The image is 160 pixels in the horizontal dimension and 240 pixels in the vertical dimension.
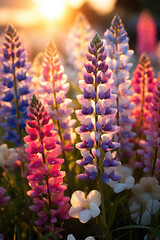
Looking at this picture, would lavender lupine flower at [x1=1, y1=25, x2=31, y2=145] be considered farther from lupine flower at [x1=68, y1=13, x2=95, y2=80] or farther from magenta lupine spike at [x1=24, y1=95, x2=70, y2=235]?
lupine flower at [x1=68, y1=13, x2=95, y2=80]

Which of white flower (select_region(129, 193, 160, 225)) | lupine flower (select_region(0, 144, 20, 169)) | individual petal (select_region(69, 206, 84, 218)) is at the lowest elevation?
white flower (select_region(129, 193, 160, 225))

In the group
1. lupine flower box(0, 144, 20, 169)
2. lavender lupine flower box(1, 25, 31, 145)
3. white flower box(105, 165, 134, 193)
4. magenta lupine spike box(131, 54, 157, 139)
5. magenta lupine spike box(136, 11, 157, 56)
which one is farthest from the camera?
magenta lupine spike box(136, 11, 157, 56)

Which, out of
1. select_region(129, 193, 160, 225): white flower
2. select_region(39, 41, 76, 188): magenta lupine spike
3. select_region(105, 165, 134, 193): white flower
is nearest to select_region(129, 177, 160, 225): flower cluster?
select_region(129, 193, 160, 225): white flower

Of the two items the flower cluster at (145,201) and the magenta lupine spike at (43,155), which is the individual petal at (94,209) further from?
the flower cluster at (145,201)

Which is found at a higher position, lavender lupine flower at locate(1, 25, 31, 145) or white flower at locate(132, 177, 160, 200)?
lavender lupine flower at locate(1, 25, 31, 145)

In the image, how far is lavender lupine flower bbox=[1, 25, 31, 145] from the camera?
2.61 meters

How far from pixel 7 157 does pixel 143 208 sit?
1.27 meters

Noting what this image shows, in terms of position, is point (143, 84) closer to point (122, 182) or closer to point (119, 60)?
point (119, 60)

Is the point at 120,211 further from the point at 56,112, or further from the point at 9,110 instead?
the point at 9,110

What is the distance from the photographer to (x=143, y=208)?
2.38 meters

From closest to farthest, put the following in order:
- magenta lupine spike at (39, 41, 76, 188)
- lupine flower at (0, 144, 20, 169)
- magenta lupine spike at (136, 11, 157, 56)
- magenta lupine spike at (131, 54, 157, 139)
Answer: magenta lupine spike at (39, 41, 76, 188) < lupine flower at (0, 144, 20, 169) < magenta lupine spike at (131, 54, 157, 139) < magenta lupine spike at (136, 11, 157, 56)

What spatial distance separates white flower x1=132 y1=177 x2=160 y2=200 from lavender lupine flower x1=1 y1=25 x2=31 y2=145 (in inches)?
42.6

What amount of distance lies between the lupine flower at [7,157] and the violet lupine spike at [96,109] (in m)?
0.95

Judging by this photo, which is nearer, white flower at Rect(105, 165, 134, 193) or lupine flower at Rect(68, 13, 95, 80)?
white flower at Rect(105, 165, 134, 193)
